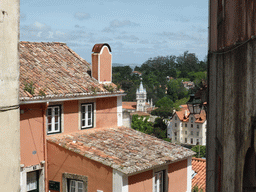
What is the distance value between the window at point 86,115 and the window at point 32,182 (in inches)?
115

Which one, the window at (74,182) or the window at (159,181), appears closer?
the window at (74,182)

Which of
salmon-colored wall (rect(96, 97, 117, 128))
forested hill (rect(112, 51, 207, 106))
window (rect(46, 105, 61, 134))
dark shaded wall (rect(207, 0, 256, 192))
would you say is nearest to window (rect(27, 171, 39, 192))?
window (rect(46, 105, 61, 134))

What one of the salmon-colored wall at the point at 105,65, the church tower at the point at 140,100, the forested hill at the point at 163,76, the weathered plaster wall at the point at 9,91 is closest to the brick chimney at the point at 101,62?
the salmon-colored wall at the point at 105,65

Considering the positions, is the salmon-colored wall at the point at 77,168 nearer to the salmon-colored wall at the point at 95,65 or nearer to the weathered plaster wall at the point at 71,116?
the weathered plaster wall at the point at 71,116

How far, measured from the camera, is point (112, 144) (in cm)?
1501

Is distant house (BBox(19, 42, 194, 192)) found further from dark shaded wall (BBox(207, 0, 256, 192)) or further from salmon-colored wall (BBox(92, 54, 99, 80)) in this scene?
dark shaded wall (BBox(207, 0, 256, 192))

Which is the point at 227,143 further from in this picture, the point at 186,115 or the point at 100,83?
the point at 186,115

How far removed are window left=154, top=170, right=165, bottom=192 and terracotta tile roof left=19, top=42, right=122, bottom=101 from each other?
4326 mm

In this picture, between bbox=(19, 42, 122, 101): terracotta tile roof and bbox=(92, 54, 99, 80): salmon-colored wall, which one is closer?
bbox=(19, 42, 122, 101): terracotta tile roof

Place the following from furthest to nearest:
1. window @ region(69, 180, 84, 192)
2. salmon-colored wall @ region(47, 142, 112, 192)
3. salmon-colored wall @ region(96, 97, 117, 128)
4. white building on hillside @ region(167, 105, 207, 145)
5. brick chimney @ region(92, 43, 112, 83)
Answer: white building on hillside @ region(167, 105, 207, 145), brick chimney @ region(92, 43, 112, 83), salmon-colored wall @ region(96, 97, 117, 128), window @ region(69, 180, 84, 192), salmon-colored wall @ region(47, 142, 112, 192)

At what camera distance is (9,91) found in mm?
6012

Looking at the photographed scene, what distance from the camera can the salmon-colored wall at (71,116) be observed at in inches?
612

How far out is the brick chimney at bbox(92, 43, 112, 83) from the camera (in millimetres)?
17438

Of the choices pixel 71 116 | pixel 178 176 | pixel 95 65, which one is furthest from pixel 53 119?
pixel 178 176
